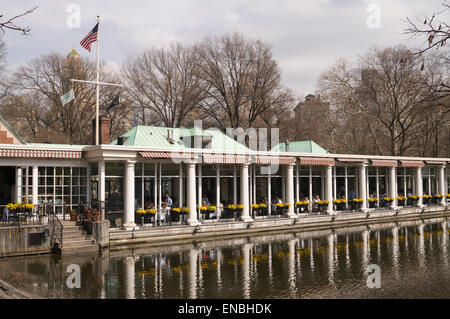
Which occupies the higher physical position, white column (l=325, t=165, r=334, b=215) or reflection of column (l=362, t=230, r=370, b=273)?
white column (l=325, t=165, r=334, b=215)

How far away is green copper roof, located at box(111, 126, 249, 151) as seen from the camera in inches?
917

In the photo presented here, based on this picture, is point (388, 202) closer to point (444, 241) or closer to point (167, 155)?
point (444, 241)

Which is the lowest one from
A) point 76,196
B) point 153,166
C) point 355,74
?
point 76,196

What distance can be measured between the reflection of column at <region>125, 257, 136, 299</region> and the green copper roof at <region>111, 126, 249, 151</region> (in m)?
8.50

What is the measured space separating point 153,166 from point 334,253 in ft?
31.7

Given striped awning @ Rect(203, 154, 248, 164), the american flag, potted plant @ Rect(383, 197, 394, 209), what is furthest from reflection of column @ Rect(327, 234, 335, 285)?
the american flag

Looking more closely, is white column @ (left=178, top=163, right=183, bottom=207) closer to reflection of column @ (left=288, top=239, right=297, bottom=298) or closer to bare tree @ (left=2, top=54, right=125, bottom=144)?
reflection of column @ (left=288, top=239, right=297, bottom=298)

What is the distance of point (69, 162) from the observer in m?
20.0

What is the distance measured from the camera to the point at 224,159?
882 inches

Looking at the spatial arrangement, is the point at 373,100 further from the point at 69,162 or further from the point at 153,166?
the point at 69,162

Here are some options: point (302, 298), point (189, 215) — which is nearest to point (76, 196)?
point (189, 215)

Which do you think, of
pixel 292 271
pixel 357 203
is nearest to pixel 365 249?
pixel 292 271

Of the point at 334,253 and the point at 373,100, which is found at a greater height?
the point at 373,100

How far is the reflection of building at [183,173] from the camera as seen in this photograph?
19.2 meters
